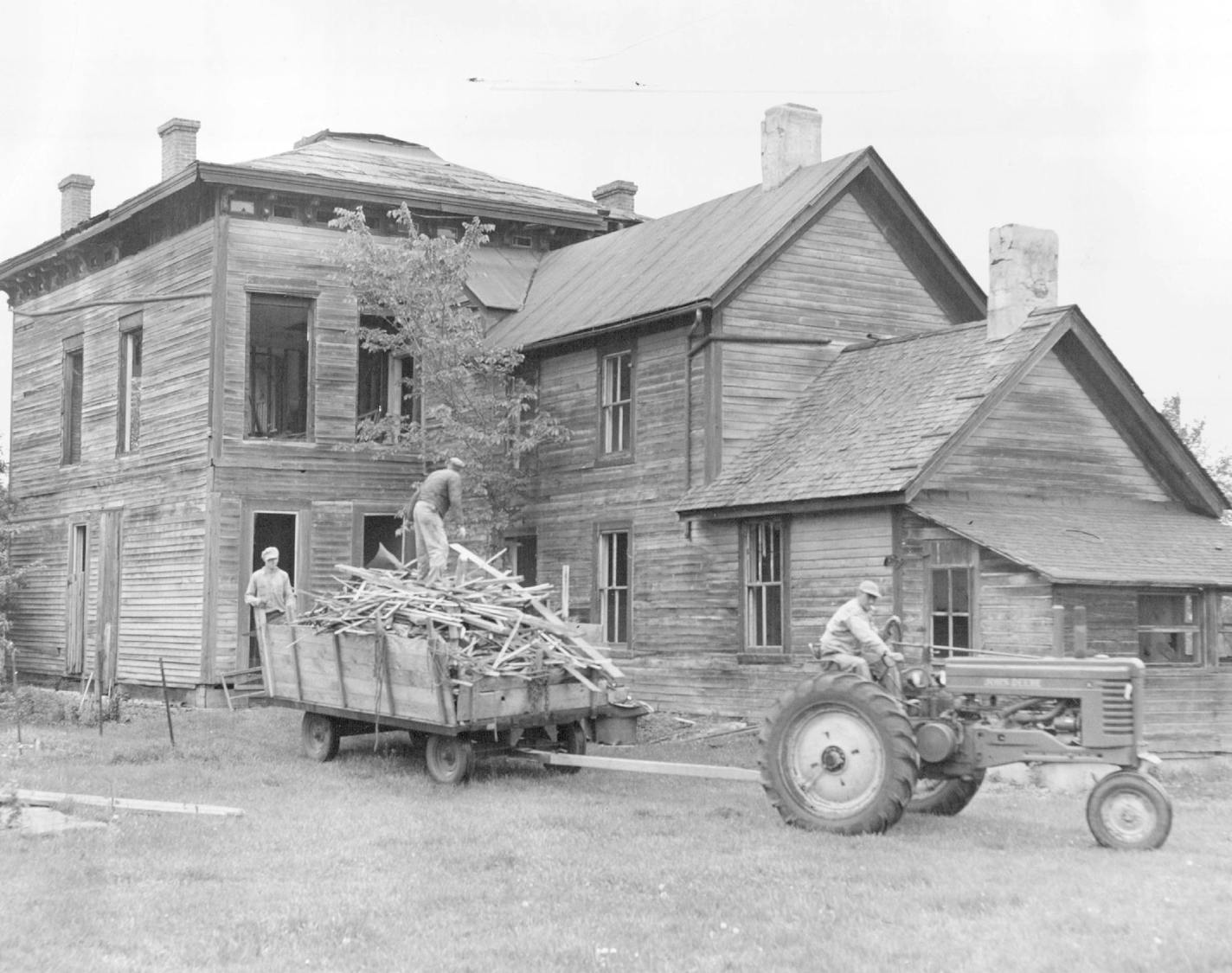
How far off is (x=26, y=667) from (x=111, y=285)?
23.7 feet

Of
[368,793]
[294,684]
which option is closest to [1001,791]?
[368,793]

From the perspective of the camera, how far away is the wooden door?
27984 millimetres

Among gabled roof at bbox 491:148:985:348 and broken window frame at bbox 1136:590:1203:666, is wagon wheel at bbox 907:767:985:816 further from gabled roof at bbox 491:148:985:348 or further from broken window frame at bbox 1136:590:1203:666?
gabled roof at bbox 491:148:985:348

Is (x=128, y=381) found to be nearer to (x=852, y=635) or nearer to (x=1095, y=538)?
(x=1095, y=538)

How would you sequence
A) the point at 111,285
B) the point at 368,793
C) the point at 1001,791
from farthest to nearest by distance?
the point at 111,285 → the point at 1001,791 → the point at 368,793

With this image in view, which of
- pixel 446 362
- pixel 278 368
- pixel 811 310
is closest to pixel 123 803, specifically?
pixel 446 362

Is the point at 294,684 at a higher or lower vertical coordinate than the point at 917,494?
lower

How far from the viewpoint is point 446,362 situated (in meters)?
22.6

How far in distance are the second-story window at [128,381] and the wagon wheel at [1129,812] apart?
1949 centimetres

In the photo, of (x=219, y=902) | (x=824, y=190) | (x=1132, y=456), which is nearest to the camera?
(x=219, y=902)

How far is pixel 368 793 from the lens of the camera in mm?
14562

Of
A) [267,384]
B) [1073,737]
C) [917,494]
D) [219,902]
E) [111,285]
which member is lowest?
[219,902]

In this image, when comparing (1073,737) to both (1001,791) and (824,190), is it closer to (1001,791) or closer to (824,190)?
(1001,791)

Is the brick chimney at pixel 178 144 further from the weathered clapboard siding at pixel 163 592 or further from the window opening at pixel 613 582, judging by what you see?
the window opening at pixel 613 582
